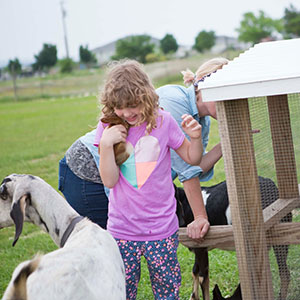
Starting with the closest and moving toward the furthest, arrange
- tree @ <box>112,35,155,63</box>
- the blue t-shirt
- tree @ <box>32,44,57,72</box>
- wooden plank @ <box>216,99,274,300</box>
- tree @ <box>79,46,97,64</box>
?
wooden plank @ <box>216,99,274,300</box> → the blue t-shirt → tree @ <box>112,35,155,63</box> → tree @ <box>32,44,57,72</box> → tree @ <box>79,46,97,64</box>

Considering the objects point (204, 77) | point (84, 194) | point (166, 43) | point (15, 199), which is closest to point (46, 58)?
point (166, 43)

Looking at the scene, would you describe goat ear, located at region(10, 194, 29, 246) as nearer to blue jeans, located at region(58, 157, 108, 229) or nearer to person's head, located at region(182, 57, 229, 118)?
blue jeans, located at region(58, 157, 108, 229)

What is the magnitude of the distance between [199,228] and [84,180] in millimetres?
835

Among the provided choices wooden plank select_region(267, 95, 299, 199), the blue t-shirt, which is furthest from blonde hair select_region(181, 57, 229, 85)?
wooden plank select_region(267, 95, 299, 199)

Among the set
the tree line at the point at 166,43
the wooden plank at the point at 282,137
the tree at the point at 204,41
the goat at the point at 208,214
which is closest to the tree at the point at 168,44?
the tree line at the point at 166,43

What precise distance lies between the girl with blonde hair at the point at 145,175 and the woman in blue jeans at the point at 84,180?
47cm

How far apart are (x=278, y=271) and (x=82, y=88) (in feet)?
138

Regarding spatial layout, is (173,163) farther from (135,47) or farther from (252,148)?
(135,47)

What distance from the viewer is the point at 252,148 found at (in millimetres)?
3143

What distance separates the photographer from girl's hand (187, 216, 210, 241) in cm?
360

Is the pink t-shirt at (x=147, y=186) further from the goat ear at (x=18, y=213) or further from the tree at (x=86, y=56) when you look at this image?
the tree at (x=86, y=56)

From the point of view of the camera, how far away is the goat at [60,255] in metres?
2.51

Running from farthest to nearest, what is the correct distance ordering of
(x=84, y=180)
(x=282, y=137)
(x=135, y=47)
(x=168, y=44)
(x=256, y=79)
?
(x=168, y=44) → (x=135, y=47) → (x=84, y=180) → (x=282, y=137) → (x=256, y=79)

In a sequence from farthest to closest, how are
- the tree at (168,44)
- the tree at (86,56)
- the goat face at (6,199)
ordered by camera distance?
the tree at (168,44) < the tree at (86,56) < the goat face at (6,199)
